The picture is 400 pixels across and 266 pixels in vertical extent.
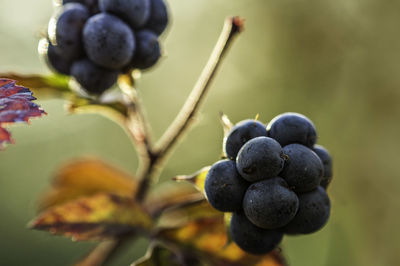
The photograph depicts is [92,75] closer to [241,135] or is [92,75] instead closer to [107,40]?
[107,40]

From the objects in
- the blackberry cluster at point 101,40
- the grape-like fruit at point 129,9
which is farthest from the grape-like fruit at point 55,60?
the grape-like fruit at point 129,9

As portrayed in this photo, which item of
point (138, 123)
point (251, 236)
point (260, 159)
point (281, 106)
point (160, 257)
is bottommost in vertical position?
point (281, 106)

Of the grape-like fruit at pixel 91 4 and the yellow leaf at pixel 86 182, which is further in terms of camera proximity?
the yellow leaf at pixel 86 182

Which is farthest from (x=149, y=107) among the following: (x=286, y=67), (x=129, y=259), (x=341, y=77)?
(x=341, y=77)

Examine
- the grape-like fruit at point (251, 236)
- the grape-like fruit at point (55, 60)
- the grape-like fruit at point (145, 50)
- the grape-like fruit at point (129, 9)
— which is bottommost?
the grape-like fruit at point (251, 236)

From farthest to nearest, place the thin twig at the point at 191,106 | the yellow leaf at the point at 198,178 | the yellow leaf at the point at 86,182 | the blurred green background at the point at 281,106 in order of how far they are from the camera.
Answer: the blurred green background at the point at 281,106, the yellow leaf at the point at 86,182, the thin twig at the point at 191,106, the yellow leaf at the point at 198,178

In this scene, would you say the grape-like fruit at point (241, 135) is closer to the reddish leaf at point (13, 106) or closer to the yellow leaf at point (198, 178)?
the yellow leaf at point (198, 178)

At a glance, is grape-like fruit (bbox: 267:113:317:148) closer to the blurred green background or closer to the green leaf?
the blurred green background

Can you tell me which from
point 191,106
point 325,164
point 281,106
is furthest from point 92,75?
point 281,106
